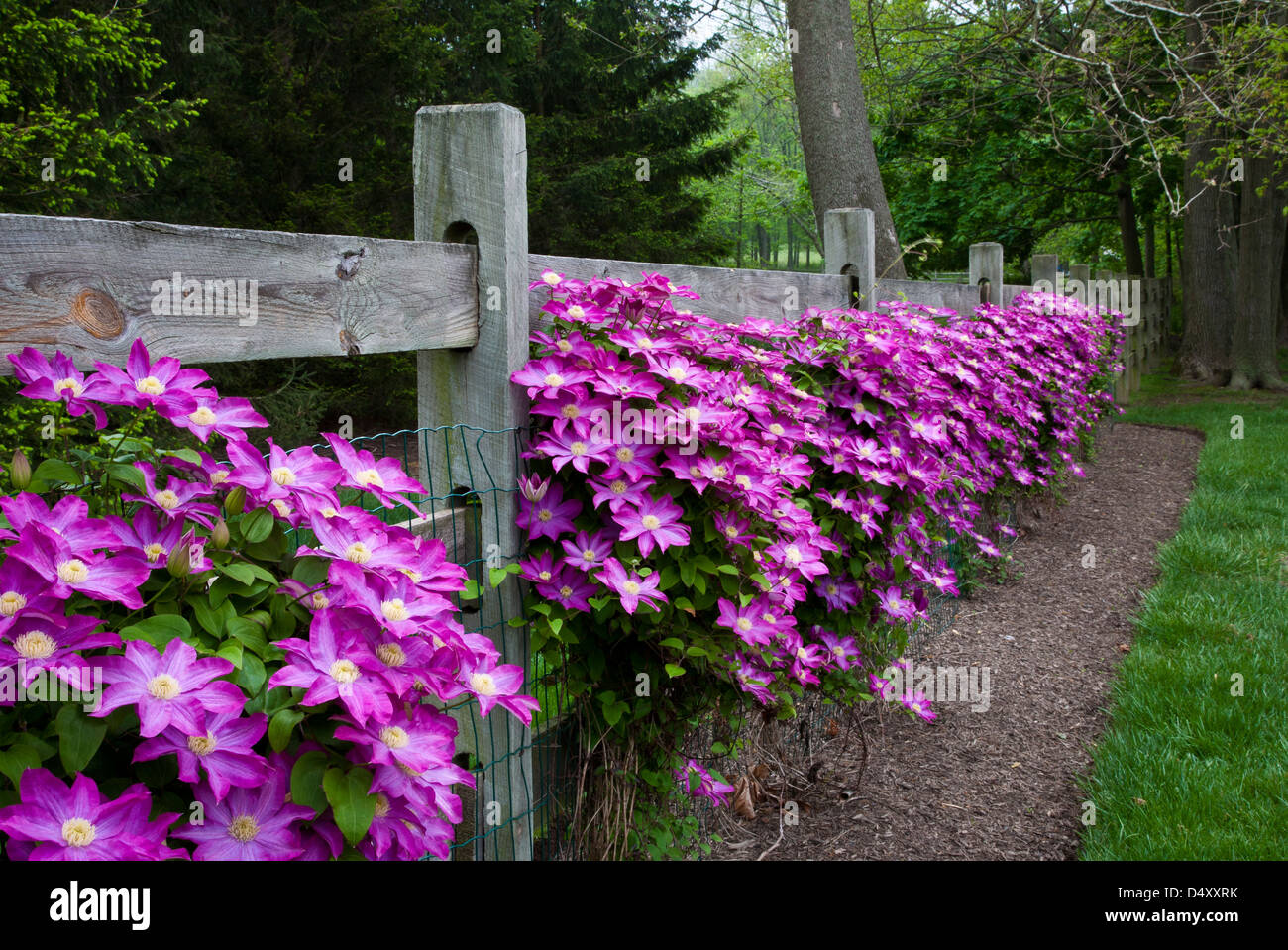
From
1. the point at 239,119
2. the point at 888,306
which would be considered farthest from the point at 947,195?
the point at 888,306

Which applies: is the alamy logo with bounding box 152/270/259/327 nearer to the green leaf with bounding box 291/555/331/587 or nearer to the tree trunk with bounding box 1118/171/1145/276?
the green leaf with bounding box 291/555/331/587

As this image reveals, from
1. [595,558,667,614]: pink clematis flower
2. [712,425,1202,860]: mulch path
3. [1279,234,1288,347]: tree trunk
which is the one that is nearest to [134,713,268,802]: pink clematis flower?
[595,558,667,614]: pink clematis flower

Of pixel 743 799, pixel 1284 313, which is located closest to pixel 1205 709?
pixel 743 799

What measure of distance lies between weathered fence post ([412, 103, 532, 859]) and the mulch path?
0.88m

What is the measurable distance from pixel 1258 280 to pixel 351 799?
13.3 metres

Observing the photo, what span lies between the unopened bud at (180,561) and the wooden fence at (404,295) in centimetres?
37

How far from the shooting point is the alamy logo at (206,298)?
136 centimetres

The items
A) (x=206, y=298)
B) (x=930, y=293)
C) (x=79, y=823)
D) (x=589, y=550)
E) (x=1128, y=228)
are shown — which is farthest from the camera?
(x=1128, y=228)

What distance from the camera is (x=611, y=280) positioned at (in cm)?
218

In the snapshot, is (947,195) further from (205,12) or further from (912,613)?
(912,613)

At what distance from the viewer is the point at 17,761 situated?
0.91m

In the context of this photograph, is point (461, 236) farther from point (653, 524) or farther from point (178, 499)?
point (178, 499)

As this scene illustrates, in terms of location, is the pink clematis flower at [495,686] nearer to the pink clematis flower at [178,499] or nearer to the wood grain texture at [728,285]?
the pink clematis flower at [178,499]
